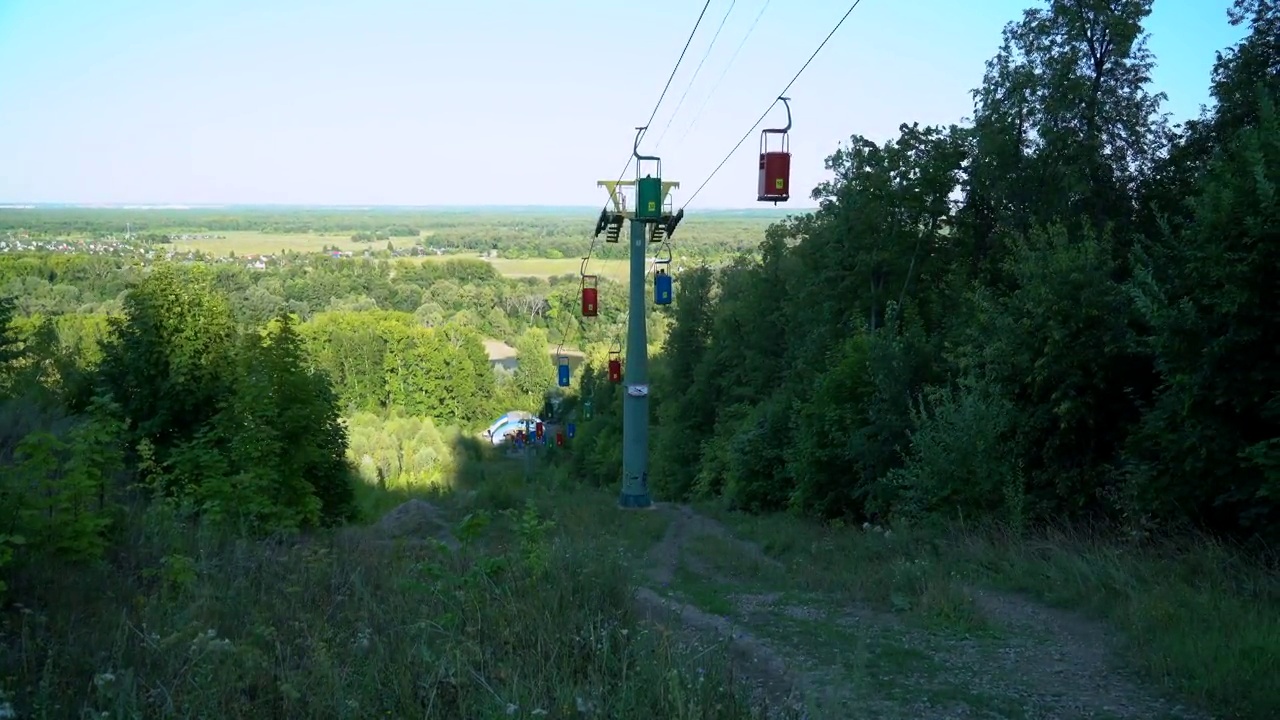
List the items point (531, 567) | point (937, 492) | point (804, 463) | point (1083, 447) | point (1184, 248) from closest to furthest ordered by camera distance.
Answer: point (531, 567), point (1184, 248), point (1083, 447), point (937, 492), point (804, 463)

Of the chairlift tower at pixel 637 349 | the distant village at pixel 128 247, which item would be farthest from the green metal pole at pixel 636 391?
the distant village at pixel 128 247

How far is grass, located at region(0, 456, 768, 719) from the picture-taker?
13.8 feet

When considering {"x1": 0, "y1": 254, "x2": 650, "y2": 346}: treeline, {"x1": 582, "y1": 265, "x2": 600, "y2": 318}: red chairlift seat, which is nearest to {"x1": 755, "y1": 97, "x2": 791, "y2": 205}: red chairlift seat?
{"x1": 582, "y1": 265, "x2": 600, "y2": 318}: red chairlift seat

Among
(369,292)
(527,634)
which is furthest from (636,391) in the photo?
(369,292)

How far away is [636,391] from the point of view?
23.6m

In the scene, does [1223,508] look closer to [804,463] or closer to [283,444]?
[804,463]

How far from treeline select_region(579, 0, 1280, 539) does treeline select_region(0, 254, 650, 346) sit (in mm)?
21460

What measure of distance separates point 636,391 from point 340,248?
122911 mm

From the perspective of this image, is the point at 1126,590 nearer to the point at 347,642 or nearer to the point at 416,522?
the point at 347,642

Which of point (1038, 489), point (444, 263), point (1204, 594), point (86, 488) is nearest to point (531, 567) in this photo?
point (86, 488)

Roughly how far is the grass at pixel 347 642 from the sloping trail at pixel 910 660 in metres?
0.76

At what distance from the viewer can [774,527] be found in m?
18.4

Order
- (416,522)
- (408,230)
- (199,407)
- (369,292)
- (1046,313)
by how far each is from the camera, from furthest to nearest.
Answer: (408,230) < (369,292) < (199,407) < (416,522) < (1046,313)

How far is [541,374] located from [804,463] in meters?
69.5
